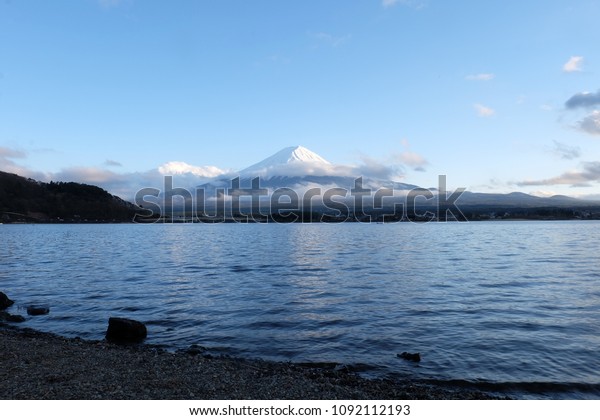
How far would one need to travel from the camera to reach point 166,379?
11.5 meters

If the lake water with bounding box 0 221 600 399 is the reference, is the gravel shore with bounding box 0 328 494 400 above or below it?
above

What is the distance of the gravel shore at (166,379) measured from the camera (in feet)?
34.0

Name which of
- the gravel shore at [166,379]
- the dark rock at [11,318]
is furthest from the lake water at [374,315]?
the gravel shore at [166,379]

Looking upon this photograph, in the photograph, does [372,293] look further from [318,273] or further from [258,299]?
[318,273]

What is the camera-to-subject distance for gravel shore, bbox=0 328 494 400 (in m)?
10.4

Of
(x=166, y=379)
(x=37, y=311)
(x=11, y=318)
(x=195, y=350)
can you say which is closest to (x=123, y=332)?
(x=195, y=350)

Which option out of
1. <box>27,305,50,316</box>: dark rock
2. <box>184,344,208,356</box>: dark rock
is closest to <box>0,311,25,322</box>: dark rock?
<box>27,305,50,316</box>: dark rock

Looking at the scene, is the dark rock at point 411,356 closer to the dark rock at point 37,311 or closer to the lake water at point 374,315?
the lake water at point 374,315

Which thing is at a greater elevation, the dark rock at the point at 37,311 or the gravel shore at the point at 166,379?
the gravel shore at the point at 166,379

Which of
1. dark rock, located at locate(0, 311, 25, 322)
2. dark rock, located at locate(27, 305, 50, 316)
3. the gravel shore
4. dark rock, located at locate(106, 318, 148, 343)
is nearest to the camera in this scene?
the gravel shore

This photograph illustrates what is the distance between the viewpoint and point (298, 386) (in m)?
11.2

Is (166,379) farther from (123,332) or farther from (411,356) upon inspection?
(411,356)

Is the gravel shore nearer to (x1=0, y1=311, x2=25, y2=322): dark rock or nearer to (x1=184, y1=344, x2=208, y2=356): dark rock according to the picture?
(x1=184, y1=344, x2=208, y2=356): dark rock
